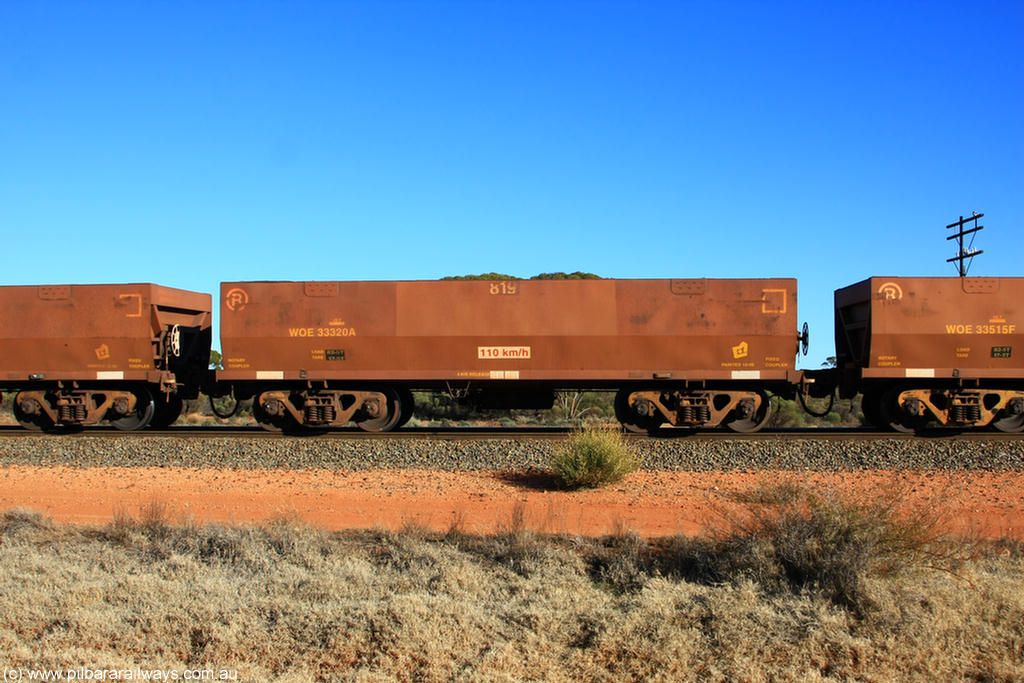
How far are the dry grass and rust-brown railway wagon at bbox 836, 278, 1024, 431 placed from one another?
27.8ft

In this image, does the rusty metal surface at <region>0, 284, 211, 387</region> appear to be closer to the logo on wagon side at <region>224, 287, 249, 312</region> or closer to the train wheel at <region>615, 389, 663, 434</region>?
the logo on wagon side at <region>224, 287, 249, 312</region>

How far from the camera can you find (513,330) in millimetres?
15078

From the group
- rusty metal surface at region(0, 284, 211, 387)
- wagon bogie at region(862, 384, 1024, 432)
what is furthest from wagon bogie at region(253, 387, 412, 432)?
wagon bogie at region(862, 384, 1024, 432)

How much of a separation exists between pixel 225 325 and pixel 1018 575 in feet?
46.1

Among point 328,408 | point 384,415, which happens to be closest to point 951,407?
point 384,415

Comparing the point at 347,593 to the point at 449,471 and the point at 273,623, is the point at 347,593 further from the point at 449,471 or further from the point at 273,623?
the point at 449,471

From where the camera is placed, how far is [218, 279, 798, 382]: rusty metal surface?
1483 cm

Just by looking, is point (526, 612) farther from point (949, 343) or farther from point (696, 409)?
point (949, 343)

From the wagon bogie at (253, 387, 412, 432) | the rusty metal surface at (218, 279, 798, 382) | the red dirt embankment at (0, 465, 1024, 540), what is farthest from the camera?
the wagon bogie at (253, 387, 412, 432)

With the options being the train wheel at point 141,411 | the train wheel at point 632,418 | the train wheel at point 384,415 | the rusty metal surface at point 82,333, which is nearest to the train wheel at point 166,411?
the train wheel at point 141,411

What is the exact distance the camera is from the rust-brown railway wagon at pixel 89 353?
1575 centimetres

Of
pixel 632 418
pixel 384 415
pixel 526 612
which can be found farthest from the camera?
pixel 384 415

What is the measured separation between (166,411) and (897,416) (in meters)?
15.8

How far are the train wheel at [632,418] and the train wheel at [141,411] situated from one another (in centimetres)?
1001
